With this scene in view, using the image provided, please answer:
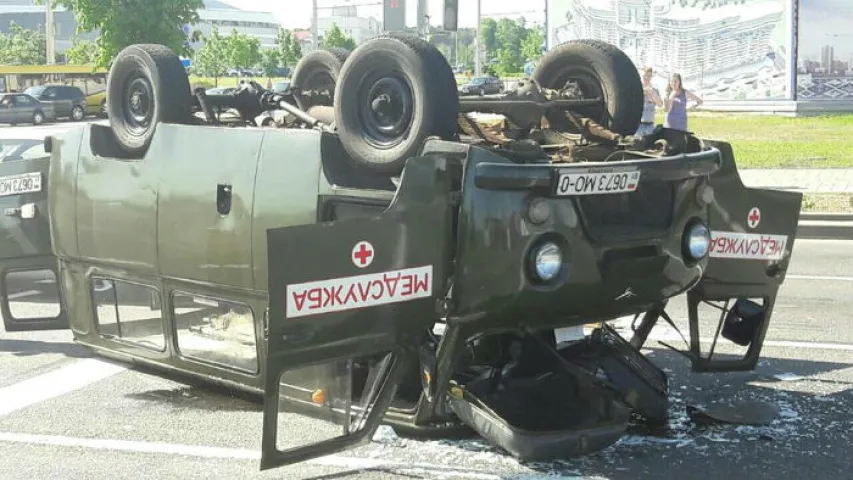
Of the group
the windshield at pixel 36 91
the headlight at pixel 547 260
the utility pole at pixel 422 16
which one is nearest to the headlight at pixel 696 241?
the headlight at pixel 547 260

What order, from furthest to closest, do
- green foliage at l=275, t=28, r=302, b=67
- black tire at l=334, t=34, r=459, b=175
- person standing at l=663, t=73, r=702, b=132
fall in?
1. green foliage at l=275, t=28, r=302, b=67
2. person standing at l=663, t=73, r=702, b=132
3. black tire at l=334, t=34, r=459, b=175

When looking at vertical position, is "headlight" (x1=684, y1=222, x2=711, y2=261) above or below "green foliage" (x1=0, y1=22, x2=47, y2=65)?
below

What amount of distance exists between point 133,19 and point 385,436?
1761cm

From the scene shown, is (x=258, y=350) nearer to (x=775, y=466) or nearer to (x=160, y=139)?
(x=160, y=139)

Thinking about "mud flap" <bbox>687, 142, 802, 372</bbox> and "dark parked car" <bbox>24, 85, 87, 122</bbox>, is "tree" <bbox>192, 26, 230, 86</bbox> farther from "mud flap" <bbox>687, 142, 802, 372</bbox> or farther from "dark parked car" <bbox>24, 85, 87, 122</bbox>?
"mud flap" <bbox>687, 142, 802, 372</bbox>

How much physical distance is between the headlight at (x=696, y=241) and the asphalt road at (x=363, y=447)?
95cm

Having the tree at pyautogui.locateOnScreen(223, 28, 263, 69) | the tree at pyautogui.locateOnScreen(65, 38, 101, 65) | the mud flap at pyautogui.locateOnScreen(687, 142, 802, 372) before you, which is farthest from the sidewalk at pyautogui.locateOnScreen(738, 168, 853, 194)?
the tree at pyautogui.locateOnScreen(223, 28, 263, 69)

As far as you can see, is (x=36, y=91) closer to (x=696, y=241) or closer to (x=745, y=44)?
(x=745, y=44)

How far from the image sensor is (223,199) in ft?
17.4

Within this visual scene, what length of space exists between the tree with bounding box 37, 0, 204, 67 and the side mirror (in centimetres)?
665

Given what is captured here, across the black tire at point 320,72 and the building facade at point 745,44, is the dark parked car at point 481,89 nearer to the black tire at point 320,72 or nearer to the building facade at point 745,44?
the black tire at point 320,72

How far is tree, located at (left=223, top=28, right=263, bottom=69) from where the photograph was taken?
299 feet

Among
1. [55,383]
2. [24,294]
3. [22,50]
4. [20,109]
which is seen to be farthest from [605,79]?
[22,50]

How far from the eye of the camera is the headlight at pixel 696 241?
5.11 m
